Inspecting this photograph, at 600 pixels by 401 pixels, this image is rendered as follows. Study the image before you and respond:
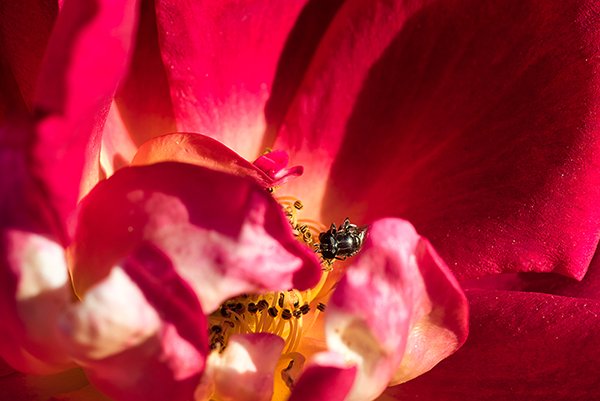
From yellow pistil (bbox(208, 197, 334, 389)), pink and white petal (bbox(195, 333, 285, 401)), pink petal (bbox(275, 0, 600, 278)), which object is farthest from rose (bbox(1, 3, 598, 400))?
pink and white petal (bbox(195, 333, 285, 401))

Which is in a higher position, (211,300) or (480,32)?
(480,32)

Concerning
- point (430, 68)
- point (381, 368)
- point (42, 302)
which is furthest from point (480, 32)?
point (42, 302)

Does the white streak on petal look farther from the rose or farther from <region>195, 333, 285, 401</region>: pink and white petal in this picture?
the rose

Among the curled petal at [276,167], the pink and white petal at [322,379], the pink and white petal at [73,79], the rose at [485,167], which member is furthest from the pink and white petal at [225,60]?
the pink and white petal at [322,379]

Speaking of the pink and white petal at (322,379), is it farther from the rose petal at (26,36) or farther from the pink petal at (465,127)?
the rose petal at (26,36)

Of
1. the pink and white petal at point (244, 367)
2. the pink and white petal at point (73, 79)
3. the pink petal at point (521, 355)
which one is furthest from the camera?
the pink petal at point (521, 355)

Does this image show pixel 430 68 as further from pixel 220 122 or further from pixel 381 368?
pixel 381 368
